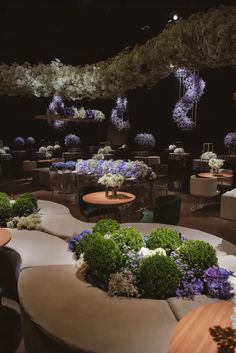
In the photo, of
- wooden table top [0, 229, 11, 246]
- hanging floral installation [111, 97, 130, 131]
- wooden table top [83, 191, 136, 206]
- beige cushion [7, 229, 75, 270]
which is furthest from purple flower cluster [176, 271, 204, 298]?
hanging floral installation [111, 97, 130, 131]

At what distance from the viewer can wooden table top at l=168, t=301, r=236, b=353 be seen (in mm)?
1842

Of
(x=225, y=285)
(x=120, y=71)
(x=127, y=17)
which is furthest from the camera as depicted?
(x=127, y=17)

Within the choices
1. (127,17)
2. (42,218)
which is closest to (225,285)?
(42,218)

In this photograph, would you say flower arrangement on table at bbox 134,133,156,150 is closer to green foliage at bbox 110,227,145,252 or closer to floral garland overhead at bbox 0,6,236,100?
floral garland overhead at bbox 0,6,236,100

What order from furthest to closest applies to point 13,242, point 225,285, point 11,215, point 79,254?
point 11,215 → point 13,242 → point 79,254 → point 225,285

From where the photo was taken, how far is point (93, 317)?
91.6 inches

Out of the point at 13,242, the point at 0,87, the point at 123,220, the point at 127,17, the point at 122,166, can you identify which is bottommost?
the point at 123,220

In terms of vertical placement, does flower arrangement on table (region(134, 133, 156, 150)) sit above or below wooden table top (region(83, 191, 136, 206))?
above

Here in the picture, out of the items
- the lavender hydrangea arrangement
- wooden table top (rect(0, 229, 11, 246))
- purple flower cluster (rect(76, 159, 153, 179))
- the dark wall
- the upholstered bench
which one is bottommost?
the upholstered bench

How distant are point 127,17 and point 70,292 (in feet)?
22.8

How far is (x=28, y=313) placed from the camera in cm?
238

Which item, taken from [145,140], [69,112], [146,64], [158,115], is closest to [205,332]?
[146,64]

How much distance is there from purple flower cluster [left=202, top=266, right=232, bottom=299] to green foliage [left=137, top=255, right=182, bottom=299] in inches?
8.3

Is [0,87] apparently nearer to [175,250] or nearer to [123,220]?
[123,220]
